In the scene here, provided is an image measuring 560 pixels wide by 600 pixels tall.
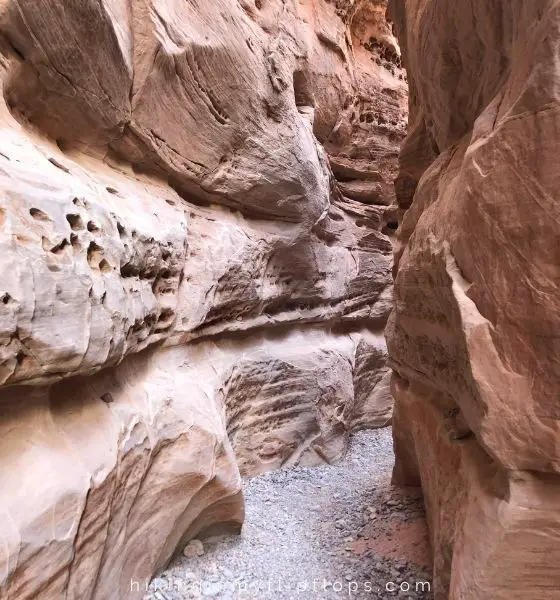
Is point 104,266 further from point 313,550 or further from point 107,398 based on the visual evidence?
point 313,550

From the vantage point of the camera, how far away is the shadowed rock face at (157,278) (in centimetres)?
169

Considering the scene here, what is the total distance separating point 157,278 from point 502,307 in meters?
2.04

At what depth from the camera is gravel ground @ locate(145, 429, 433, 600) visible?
96.3 inches

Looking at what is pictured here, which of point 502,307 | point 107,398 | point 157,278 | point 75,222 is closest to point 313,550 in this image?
point 107,398

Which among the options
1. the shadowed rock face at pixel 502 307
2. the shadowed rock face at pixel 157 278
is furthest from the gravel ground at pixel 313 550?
the shadowed rock face at pixel 502 307

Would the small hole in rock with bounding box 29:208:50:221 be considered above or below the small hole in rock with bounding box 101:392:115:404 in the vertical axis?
above

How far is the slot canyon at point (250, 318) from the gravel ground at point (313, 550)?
0.02 m

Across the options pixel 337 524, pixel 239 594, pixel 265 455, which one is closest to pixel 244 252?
pixel 265 455

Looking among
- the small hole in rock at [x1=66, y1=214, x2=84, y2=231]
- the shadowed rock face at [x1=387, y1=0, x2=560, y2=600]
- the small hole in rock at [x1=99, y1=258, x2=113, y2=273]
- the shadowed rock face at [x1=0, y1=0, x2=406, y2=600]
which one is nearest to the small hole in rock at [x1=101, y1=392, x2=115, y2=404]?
the shadowed rock face at [x1=0, y1=0, x2=406, y2=600]

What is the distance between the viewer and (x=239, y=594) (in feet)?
8.04

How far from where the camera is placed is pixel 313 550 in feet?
9.46

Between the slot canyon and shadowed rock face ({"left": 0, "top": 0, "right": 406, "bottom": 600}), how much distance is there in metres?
0.01

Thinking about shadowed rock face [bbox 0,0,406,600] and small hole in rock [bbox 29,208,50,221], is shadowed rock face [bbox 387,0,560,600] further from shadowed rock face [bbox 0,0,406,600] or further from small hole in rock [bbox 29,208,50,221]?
small hole in rock [bbox 29,208,50,221]

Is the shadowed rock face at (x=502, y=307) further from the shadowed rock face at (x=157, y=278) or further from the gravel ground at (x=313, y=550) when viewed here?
the shadowed rock face at (x=157, y=278)
